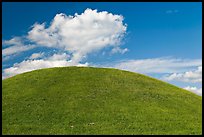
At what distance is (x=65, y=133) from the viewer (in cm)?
3269

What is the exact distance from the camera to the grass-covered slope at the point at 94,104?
35.1 meters

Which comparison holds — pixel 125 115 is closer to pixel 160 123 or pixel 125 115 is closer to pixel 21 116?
pixel 160 123

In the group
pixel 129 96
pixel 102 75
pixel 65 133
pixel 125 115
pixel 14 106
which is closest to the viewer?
pixel 65 133

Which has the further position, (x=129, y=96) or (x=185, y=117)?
(x=129, y=96)

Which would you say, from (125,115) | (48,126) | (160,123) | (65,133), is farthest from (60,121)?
(160,123)

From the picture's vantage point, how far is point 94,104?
42.3m

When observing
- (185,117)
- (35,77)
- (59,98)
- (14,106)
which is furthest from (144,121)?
(35,77)

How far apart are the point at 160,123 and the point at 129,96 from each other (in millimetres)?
10278

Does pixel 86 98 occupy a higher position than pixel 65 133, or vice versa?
pixel 86 98

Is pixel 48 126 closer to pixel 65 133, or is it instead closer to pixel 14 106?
pixel 65 133

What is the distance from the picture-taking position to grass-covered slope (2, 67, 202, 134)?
35062mm

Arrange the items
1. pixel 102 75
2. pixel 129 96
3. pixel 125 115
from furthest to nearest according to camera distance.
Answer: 1. pixel 102 75
2. pixel 129 96
3. pixel 125 115

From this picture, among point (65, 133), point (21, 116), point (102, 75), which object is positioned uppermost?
point (102, 75)

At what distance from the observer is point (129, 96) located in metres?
46.3
